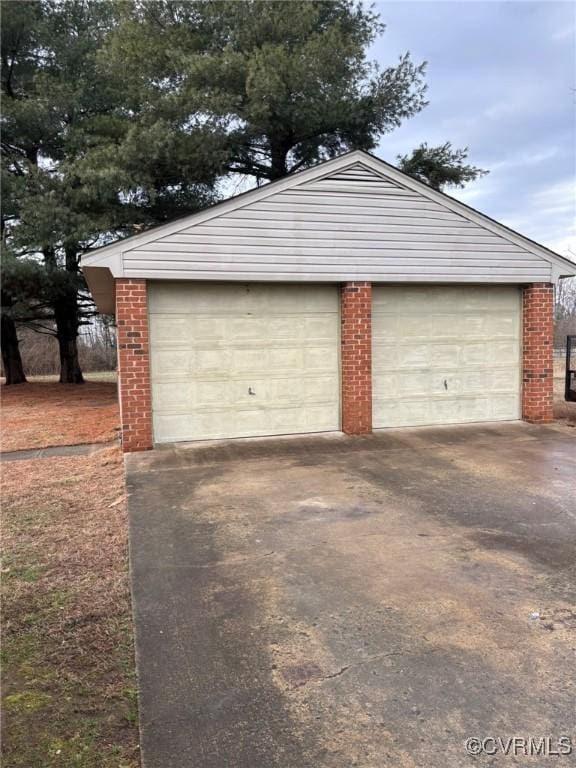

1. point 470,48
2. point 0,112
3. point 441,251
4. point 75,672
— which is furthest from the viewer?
point 0,112

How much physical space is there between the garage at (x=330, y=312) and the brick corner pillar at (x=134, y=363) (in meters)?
0.02

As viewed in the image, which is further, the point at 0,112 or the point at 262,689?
the point at 0,112

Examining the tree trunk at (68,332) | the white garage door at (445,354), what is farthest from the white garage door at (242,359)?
the tree trunk at (68,332)

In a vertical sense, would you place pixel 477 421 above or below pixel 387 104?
below

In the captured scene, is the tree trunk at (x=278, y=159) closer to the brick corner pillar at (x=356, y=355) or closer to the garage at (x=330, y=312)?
the garage at (x=330, y=312)

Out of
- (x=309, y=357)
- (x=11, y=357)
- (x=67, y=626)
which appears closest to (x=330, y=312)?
(x=309, y=357)

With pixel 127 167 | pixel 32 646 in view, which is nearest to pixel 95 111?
pixel 127 167

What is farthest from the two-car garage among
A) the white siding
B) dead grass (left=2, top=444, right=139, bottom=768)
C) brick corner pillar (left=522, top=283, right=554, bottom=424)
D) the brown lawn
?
dead grass (left=2, top=444, right=139, bottom=768)

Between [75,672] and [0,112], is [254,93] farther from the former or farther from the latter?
[75,672]

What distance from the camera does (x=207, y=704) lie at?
2184 mm

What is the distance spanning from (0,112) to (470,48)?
13.0m

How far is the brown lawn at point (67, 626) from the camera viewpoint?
2000 mm

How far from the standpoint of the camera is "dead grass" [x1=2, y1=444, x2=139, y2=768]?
199cm

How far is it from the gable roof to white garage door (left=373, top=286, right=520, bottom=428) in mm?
428
